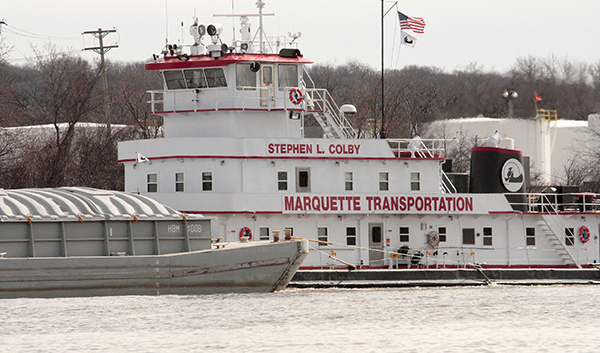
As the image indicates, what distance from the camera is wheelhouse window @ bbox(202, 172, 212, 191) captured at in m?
29.9

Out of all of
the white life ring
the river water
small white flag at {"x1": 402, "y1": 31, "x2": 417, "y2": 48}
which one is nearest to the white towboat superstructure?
the white life ring

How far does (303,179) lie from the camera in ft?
100

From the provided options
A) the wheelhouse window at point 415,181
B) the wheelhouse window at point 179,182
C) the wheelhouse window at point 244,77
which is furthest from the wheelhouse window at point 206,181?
the wheelhouse window at point 415,181

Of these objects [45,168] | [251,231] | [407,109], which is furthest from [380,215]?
[407,109]

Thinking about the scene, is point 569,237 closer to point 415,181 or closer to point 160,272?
point 415,181

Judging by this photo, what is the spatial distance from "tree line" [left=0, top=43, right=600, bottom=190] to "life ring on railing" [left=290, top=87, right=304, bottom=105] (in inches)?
798

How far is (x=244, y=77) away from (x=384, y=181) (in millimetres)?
Answer: 6115

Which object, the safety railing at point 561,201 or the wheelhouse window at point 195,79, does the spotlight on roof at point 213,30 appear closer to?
the wheelhouse window at point 195,79

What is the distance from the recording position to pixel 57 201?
25297 mm

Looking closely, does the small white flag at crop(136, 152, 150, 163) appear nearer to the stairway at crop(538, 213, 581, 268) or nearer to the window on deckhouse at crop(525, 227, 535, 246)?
the window on deckhouse at crop(525, 227, 535, 246)

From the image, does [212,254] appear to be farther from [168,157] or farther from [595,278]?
[595,278]

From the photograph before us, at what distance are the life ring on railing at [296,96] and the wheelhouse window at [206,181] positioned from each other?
4.11m

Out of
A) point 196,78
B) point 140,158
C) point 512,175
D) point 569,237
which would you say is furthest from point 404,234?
point 140,158

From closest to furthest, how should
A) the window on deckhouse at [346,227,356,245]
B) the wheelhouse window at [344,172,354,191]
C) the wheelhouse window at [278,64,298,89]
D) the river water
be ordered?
the river water → the window on deckhouse at [346,227,356,245] → the wheelhouse window at [344,172,354,191] → the wheelhouse window at [278,64,298,89]
